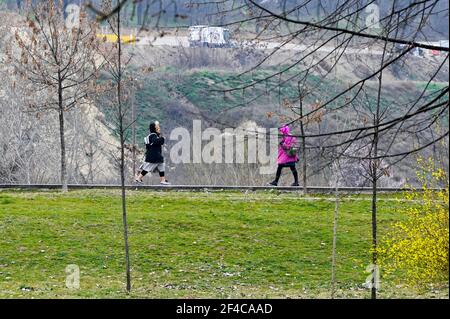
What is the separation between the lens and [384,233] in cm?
1758

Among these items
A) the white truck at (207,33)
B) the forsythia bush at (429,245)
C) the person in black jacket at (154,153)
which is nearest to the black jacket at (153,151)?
the person in black jacket at (154,153)

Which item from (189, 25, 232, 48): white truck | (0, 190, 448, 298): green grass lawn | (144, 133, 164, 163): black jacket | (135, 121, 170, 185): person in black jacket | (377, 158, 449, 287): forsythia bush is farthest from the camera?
(144, 133, 164, 163): black jacket

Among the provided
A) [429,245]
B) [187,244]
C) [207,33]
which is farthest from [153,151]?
[429,245]

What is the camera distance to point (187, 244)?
17062mm

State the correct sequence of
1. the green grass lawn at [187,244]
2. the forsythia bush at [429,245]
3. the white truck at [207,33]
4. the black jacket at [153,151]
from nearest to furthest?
the white truck at [207,33], the forsythia bush at [429,245], the green grass lawn at [187,244], the black jacket at [153,151]

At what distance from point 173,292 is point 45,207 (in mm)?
6137

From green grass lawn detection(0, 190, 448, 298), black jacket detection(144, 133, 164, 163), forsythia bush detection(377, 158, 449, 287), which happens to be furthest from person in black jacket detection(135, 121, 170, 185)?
forsythia bush detection(377, 158, 449, 287)

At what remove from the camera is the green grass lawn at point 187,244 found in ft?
47.9

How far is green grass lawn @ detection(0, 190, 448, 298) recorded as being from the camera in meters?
14.6

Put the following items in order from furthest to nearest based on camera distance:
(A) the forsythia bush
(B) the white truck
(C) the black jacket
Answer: (C) the black jacket
(A) the forsythia bush
(B) the white truck

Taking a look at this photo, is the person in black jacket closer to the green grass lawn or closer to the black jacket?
the black jacket

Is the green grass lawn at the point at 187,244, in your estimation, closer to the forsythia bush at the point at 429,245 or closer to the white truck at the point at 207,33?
the forsythia bush at the point at 429,245
